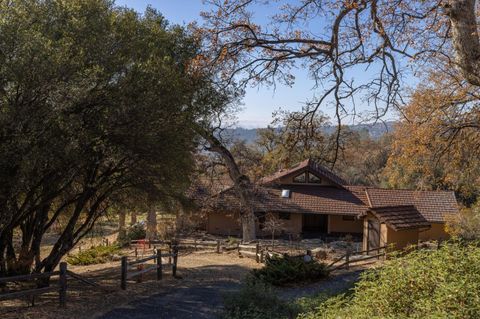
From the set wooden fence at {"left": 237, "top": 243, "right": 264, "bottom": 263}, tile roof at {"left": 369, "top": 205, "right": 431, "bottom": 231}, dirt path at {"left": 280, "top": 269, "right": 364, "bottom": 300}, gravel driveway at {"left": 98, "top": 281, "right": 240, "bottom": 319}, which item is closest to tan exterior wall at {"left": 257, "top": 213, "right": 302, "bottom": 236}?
tile roof at {"left": 369, "top": 205, "right": 431, "bottom": 231}

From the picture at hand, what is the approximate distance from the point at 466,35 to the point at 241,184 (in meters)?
20.3

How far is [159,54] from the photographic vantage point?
546 inches

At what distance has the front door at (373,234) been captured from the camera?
2390 centimetres

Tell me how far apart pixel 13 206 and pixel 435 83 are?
14549 mm

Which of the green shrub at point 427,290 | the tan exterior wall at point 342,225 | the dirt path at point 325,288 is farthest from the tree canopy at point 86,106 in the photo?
the tan exterior wall at point 342,225

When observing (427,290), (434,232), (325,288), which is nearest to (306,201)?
(434,232)

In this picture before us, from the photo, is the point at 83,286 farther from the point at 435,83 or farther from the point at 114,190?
the point at 435,83

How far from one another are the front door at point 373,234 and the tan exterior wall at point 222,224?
12145mm

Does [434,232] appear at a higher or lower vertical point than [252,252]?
higher

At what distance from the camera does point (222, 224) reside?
35.0 m

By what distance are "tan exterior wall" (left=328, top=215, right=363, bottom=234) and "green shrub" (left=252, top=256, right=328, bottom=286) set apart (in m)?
16.8

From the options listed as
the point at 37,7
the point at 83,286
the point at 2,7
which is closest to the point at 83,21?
the point at 37,7

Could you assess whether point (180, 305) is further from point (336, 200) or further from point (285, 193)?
point (336, 200)

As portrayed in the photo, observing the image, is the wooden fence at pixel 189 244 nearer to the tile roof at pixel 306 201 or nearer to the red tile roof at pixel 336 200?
the red tile roof at pixel 336 200
